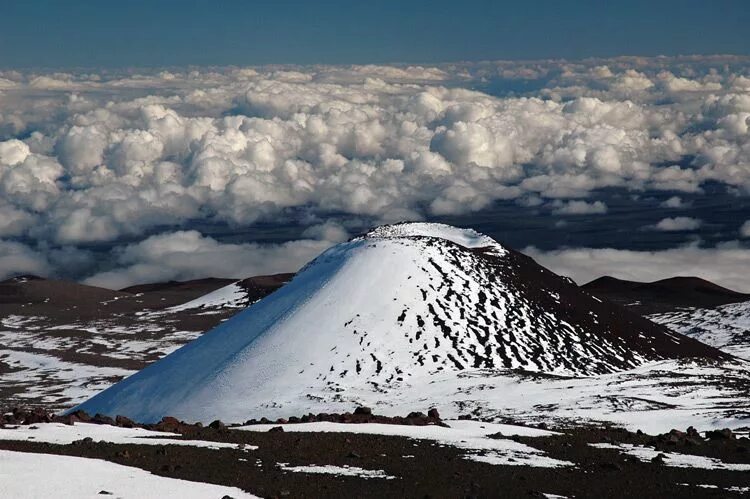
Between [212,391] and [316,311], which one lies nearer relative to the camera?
[212,391]

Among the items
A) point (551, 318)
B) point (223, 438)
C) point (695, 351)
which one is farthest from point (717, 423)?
point (695, 351)

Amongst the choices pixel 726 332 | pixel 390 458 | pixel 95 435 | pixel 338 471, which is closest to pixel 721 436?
pixel 390 458

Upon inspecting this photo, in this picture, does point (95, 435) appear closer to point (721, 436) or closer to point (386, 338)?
point (721, 436)

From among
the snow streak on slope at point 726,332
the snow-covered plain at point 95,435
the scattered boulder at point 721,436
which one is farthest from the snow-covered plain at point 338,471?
the snow streak on slope at point 726,332

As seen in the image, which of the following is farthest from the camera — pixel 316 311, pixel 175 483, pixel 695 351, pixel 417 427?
pixel 695 351

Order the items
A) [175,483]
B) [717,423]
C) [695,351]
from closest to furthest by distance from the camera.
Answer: [175,483]
[717,423]
[695,351]

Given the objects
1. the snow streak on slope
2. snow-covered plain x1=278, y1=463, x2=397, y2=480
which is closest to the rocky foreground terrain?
snow-covered plain x1=278, y1=463, x2=397, y2=480

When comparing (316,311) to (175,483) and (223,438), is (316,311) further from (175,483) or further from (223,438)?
(175,483)
